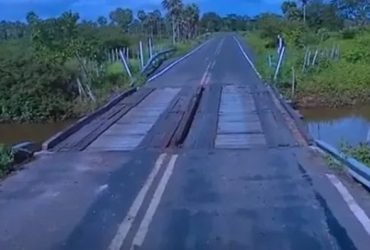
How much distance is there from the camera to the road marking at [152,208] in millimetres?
7285

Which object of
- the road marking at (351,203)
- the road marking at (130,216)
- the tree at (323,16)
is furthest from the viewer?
the tree at (323,16)

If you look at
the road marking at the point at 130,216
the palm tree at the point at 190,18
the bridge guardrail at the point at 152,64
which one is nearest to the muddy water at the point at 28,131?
the bridge guardrail at the point at 152,64

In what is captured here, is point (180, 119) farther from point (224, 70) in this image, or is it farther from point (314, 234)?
point (224, 70)

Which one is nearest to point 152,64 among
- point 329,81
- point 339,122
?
point 329,81

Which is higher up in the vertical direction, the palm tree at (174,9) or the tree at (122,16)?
the palm tree at (174,9)

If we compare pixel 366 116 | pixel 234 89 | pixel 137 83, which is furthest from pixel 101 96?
pixel 366 116

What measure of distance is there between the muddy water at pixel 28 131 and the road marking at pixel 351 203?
17938 mm

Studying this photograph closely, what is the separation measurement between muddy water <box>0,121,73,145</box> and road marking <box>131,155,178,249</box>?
16.1 meters

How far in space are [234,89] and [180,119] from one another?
9.34m

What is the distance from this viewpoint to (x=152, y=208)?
857 cm

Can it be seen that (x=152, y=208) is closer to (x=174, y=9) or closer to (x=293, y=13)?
(x=293, y=13)

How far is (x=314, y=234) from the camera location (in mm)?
7371

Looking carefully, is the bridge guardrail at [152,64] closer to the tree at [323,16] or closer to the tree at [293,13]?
the tree at [293,13]

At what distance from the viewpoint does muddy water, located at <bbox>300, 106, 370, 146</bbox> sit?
2231cm
